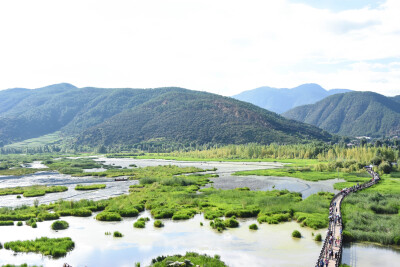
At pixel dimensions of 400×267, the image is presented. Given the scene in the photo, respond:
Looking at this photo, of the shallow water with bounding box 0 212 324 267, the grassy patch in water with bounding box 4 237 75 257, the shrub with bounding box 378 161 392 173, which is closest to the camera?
the shallow water with bounding box 0 212 324 267

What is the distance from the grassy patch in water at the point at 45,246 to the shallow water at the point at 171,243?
2.54 feet

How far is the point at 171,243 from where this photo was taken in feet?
141

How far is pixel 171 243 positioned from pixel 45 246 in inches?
583

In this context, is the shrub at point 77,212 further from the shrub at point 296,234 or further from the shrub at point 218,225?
the shrub at point 296,234

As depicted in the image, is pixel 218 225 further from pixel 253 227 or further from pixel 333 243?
pixel 333 243

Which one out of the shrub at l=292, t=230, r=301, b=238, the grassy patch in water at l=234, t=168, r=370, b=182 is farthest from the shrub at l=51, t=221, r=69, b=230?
the grassy patch in water at l=234, t=168, r=370, b=182

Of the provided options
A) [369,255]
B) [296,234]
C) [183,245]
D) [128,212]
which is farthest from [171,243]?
[369,255]

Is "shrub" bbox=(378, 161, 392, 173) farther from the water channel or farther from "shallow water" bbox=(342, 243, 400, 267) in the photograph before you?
"shallow water" bbox=(342, 243, 400, 267)

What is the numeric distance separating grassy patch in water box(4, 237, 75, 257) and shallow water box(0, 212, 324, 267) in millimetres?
774

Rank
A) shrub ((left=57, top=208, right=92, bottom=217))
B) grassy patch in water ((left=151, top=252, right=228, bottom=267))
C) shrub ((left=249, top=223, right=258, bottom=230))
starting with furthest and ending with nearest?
shrub ((left=57, top=208, right=92, bottom=217)) < shrub ((left=249, top=223, right=258, bottom=230)) < grassy patch in water ((left=151, top=252, right=228, bottom=267))

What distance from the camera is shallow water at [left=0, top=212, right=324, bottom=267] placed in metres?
37.7

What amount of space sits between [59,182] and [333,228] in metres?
83.3

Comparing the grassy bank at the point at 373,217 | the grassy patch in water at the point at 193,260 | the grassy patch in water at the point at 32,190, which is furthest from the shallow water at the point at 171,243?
the grassy patch in water at the point at 32,190

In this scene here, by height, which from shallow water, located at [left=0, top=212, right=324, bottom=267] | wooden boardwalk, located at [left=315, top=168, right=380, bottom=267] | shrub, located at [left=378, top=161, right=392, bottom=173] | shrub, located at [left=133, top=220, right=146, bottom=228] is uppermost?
shrub, located at [left=378, top=161, right=392, bottom=173]
